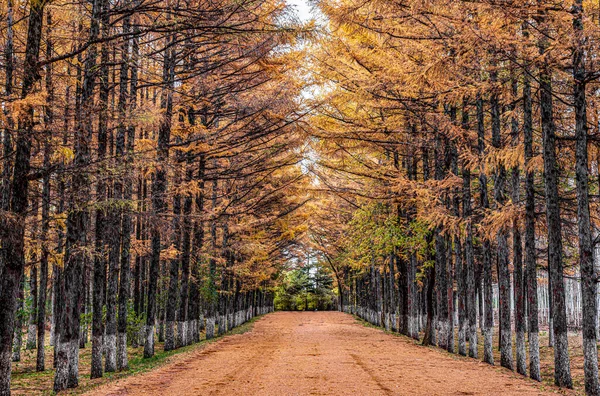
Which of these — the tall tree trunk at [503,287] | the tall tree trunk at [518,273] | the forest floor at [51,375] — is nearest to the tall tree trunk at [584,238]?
the tall tree trunk at [518,273]


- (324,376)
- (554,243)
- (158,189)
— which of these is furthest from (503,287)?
(158,189)

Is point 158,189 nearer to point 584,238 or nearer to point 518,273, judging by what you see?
point 518,273

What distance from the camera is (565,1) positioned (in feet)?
34.4

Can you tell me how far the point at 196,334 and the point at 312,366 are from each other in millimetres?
12566

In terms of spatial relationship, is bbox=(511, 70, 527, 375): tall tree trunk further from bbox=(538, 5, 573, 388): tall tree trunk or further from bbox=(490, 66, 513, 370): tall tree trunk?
bbox=(538, 5, 573, 388): tall tree trunk

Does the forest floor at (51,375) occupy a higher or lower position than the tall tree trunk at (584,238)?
lower

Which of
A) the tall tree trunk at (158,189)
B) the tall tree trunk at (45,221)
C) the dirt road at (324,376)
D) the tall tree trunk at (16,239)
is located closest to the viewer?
the tall tree trunk at (16,239)

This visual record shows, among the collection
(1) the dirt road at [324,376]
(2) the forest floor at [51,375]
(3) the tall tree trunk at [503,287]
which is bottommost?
(2) the forest floor at [51,375]

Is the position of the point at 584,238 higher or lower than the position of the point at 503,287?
higher

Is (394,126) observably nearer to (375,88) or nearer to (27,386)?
(375,88)

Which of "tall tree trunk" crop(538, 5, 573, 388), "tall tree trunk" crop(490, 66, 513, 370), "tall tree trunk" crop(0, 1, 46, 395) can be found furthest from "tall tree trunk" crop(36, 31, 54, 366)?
"tall tree trunk" crop(490, 66, 513, 370)

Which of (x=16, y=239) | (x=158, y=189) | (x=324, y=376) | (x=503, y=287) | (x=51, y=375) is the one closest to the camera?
(x=16, y=239)

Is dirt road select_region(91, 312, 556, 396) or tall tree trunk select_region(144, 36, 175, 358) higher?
tall tree trunk select_region(144, 36, 175, 358)

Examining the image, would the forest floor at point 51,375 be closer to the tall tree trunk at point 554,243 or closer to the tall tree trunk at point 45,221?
the tall tree trunk at point 45,221
